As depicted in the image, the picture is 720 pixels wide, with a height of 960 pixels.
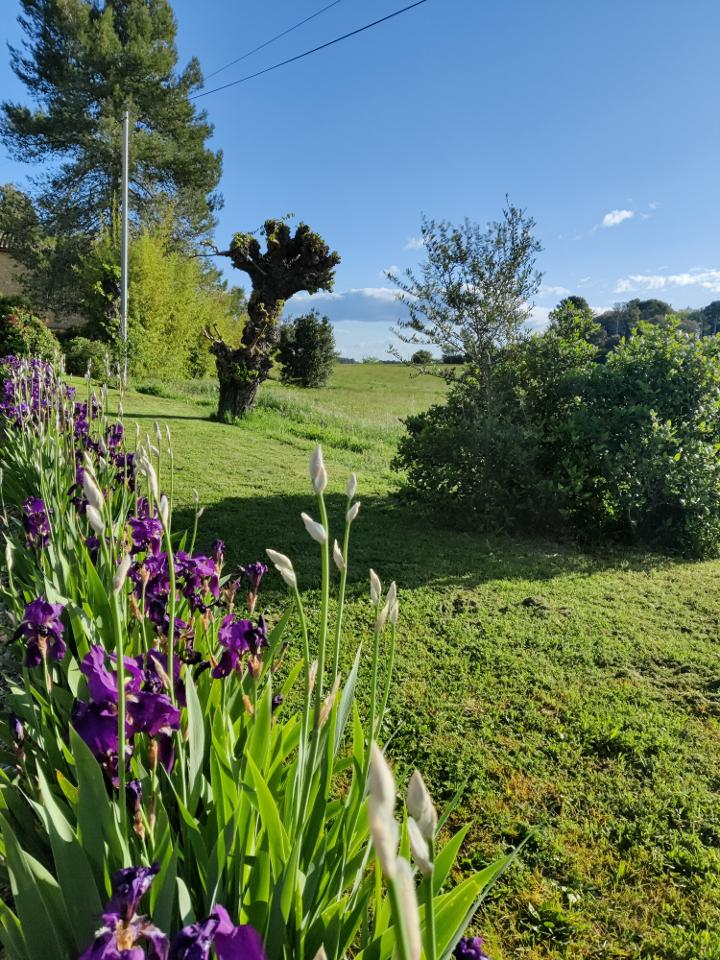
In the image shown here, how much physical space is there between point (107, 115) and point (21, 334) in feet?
51.4

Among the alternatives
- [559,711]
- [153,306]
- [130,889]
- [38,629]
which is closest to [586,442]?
[559,711]

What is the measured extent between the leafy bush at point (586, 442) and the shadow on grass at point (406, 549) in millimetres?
347

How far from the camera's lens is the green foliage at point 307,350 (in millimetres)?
30688

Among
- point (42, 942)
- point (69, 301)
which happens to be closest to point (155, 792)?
point (42, 942)

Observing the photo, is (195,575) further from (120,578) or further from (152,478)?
(120,578)

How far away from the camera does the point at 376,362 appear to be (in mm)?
55625

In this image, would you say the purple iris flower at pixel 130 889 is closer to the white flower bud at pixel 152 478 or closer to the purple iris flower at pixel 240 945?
the purple iris flower at pixel 240 945

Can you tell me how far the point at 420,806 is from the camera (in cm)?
52

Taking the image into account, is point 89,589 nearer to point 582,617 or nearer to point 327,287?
point 582,617

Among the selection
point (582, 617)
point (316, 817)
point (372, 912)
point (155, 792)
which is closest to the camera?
point (155, 792)

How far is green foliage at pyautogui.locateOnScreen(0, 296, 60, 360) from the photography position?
1388cm

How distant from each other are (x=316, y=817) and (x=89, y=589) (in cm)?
140

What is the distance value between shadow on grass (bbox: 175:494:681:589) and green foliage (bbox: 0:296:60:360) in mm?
9905

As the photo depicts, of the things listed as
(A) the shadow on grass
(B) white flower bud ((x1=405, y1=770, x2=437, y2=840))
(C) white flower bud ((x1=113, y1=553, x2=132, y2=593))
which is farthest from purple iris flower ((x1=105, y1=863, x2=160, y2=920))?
(A) the shadow on grass
